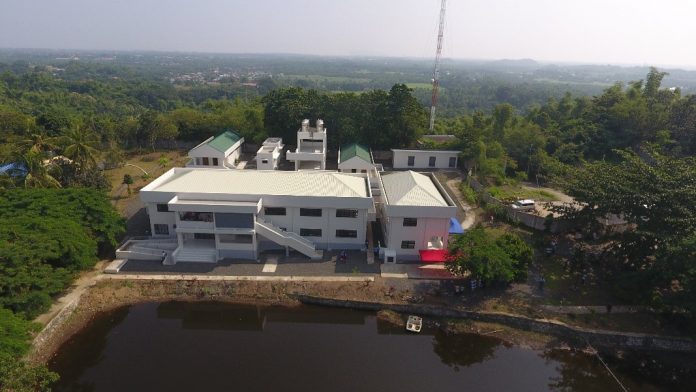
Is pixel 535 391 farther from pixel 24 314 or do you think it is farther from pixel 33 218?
pixel 33 218

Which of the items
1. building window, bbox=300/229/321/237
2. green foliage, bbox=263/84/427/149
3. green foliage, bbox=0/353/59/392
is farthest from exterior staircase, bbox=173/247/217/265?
green foliage, bbox=263/84/427/149

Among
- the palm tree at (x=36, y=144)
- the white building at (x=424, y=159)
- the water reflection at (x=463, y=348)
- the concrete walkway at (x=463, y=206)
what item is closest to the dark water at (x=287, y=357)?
the water reflection at (x=463, y=348)

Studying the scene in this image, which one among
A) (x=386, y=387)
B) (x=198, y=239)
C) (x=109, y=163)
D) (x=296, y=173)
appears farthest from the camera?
(x=109, y=163)

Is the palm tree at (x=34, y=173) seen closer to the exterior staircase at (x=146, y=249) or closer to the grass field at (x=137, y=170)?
the grass field at (x=137, y=170)

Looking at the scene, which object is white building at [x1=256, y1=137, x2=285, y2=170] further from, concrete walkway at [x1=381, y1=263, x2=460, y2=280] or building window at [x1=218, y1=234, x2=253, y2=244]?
concrete walkway at [x1=381, y1=263, x2=460, y2=280]

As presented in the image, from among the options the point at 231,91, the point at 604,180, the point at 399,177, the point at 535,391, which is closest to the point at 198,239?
Result: the point at 399,177

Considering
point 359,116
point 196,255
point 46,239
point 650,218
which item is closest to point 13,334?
point 46,239
